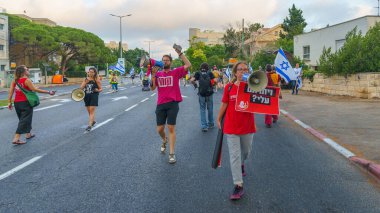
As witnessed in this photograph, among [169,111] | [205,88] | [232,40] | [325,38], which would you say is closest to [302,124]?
[205,88]

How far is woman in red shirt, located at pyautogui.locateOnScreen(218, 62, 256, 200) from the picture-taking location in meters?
4.91

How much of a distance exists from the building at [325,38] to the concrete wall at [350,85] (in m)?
5.33

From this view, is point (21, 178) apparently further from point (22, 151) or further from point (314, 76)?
A: point (314, 76)

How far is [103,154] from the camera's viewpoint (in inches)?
296

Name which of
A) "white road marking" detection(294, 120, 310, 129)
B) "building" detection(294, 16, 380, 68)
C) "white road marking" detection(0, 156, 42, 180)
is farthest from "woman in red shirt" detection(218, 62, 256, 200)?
"building" detection(294, 16, 380, 68)

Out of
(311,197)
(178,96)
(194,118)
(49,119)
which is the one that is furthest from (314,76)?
(311,197)

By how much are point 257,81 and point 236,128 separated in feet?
2.09

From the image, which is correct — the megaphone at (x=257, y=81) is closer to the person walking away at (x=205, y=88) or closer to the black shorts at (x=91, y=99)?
the person walking away at (x=205, y=88)

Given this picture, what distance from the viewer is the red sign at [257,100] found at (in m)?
4.89

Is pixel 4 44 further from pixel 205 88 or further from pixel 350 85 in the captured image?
pixel 205 88

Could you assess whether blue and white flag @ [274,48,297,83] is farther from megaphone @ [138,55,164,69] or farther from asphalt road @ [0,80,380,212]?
megaphone @ [138,55,164,69]

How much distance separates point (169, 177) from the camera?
5809 mm

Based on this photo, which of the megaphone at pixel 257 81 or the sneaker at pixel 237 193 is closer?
the sneaker at pixel 237 193

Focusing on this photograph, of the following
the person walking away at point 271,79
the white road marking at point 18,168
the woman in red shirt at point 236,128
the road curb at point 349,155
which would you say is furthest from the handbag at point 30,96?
the road curb at point 349,155
